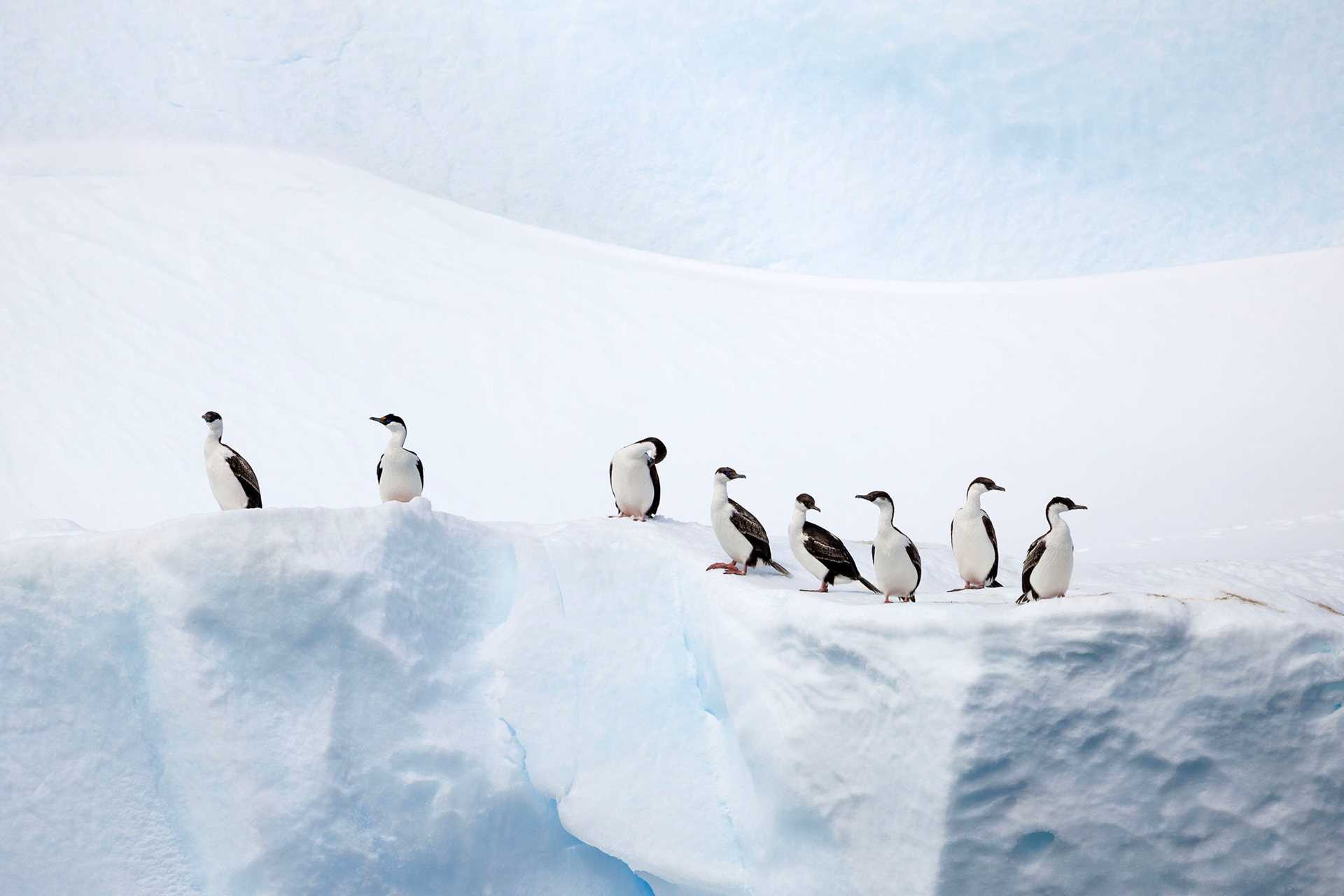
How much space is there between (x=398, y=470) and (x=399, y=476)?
35 millimetres

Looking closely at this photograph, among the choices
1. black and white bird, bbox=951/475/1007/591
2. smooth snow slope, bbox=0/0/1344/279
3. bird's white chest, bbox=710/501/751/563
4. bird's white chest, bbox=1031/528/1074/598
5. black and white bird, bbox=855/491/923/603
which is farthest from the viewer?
smooth snow slope, bbox=0/0/1344/279

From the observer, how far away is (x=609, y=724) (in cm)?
574

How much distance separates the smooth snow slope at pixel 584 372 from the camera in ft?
41.1

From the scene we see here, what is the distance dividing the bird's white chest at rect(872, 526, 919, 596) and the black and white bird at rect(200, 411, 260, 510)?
308 cm

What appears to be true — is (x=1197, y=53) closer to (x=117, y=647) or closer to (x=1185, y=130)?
(x=1185, y=130)

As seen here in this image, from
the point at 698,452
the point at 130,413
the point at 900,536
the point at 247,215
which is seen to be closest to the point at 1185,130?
the point at 698,452

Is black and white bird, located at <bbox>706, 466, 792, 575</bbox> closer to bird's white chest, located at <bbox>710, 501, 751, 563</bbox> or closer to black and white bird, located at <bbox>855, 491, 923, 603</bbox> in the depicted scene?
bird's white chest, located at <bbox>710, 501, 751, 563</bbox>

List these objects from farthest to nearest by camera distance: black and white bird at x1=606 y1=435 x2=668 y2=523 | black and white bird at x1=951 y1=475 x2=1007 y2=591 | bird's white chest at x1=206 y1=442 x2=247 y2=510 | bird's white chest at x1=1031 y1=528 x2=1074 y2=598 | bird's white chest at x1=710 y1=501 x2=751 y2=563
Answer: black and white bird at x1=606 y1=435 x2=668 y2=523, bird's white chest at x1=206 y1=442 x2=247 y2=510, black and white bird at x1=951 y1=475 x2=1007 y2=591, bird's white chest at x1=710 y1=501 x2=751 y2=563, bird's white chest at x1=1031 y1=528 x2=1074 y2=598

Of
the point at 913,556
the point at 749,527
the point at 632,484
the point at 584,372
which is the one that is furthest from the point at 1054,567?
the point at 584,372

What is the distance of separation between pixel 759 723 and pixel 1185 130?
21328 millimetres

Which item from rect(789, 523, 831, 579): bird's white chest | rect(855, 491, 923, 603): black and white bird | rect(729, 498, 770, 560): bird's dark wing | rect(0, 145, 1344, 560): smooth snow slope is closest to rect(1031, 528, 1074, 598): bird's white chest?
rect(855, 491, 923, 603): black and white bird

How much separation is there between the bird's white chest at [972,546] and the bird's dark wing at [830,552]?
539 millimetres

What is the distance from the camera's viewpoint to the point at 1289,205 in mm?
22781

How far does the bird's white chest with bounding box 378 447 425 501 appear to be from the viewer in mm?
6492
